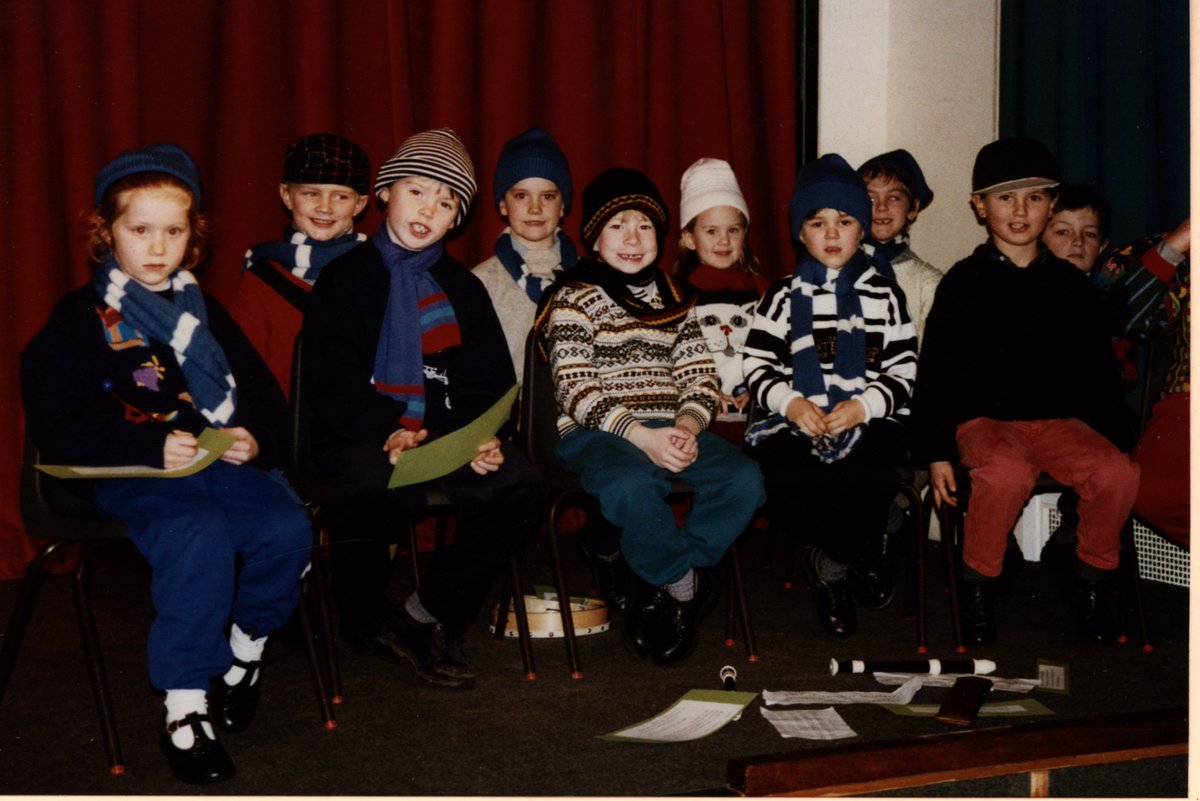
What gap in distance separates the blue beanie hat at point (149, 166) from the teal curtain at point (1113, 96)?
9.39 feet

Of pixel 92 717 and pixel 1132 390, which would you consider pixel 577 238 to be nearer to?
pixel 1132 390

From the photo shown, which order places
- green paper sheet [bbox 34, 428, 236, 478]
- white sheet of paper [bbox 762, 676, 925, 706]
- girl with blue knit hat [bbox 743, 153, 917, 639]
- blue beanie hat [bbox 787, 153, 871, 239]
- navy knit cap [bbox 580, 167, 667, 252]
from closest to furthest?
green paper sheet [bbox 34, 428, 236, 478]
white sheet of paper [bbox 762, 676, 925, 706]
girl with blue knit hat [bbox 743, 153, 917, 639]
navy knit cap [bbox 580, 167, 667, 252]
blue beanie hat [bbox 787, 153, 871, 239]

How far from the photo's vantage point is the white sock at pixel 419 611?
2.56 m

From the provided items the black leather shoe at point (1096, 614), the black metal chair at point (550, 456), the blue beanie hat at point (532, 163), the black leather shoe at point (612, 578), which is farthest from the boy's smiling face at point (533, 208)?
the black leather shoe at point (1096, 614)

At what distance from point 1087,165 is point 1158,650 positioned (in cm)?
173

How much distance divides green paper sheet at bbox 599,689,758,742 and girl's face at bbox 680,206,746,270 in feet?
4.76

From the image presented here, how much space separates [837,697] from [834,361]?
3.13ft

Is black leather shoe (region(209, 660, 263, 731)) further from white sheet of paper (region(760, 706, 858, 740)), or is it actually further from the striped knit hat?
the striped knit hat

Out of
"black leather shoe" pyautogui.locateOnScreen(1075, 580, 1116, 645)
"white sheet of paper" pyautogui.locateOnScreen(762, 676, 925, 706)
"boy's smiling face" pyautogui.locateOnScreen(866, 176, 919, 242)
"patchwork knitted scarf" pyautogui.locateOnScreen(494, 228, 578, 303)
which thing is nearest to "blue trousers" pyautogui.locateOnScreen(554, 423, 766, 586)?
"white sheet of paper" pyautogui.locateOnScreen(762, 676, 925, 706)

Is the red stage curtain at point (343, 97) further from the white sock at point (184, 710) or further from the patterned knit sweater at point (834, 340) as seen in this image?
the white sock at point (184, 710)

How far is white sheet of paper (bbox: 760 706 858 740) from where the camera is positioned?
2.20 meters

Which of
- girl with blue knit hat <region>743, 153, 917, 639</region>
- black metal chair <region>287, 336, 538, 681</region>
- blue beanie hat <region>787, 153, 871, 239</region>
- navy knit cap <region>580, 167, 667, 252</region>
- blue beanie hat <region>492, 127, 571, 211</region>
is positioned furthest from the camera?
blue beanie hat <region>492, 127, 571, 211</region>

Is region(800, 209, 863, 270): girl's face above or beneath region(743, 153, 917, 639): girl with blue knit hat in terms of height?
above

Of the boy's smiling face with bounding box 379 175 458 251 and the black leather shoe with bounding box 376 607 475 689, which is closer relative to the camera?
the black leather shoe with bounding box 376 607 475 689
